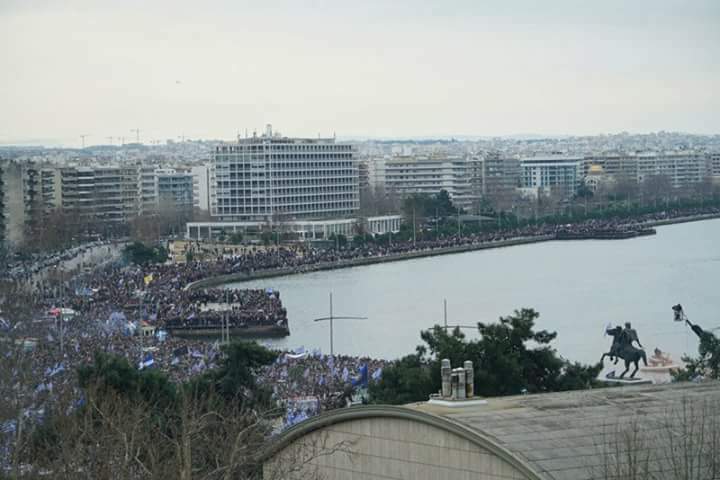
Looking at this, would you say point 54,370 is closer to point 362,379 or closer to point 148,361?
point 148,361

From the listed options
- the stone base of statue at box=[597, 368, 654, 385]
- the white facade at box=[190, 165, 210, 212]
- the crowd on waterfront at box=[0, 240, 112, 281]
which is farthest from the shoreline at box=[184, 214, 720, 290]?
the stone base of statue at box=[597, 368, 654, 385]

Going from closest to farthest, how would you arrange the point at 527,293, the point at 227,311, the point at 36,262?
the point at 227,311
the point at 527,293
the point at 36,262

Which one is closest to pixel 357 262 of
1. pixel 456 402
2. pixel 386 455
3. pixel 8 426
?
pixel 8 426

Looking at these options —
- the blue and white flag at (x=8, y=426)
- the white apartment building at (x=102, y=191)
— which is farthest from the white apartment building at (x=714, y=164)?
the blue and white flag at (x=8, y=426)

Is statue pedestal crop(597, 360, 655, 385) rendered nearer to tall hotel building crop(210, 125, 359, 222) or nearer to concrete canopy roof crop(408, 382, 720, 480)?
concrete canopy roof crop(408, 382, 720, 480)

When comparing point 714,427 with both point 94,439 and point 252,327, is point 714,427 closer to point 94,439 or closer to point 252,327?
point 94,439

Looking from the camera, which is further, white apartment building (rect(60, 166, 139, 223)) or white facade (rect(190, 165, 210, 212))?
white facade (rect(190, 165, 210, 212))

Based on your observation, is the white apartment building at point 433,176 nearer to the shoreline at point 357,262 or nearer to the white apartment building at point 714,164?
the shoreline at point 357,262
